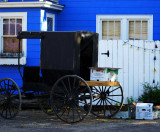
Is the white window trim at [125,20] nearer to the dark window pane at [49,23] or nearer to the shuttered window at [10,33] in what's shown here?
the dark window pane at [49,23]

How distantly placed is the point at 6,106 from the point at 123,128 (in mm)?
3075

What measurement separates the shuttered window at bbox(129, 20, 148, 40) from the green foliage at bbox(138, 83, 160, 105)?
119 inches

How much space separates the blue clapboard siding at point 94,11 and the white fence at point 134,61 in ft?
7.99

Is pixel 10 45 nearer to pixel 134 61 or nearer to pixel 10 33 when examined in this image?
pixel 10 33

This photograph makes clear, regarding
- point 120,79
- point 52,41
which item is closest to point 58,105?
point 52,41

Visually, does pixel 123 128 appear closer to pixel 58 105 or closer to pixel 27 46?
pixel 58 105

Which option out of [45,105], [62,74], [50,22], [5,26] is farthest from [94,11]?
[62,74]

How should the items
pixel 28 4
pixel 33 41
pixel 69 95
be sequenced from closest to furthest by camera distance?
1. pixel 69 95
2. pixel 28 4
3. pixel 33 41

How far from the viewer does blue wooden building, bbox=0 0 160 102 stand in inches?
548

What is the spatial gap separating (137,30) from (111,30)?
3.00ft

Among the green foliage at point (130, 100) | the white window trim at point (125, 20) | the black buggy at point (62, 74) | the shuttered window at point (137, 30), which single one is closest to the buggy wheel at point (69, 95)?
the black buggy at point (62, 74)

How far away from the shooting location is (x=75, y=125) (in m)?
9.34

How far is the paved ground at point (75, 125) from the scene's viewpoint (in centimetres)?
875

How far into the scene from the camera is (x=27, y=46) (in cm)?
1395
